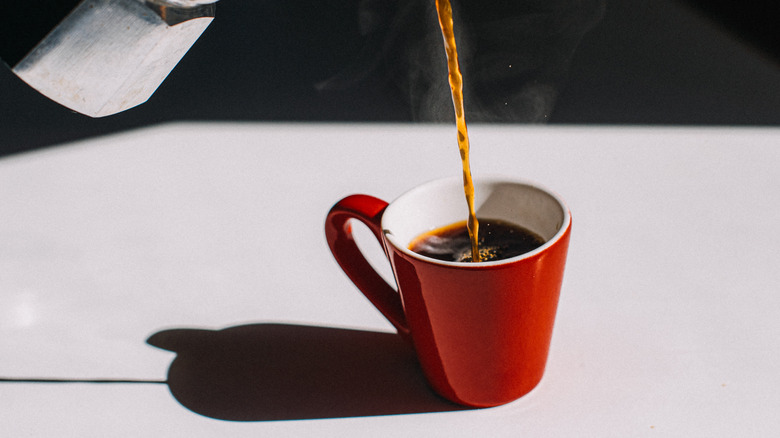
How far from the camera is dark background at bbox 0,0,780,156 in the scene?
1084 millimetres

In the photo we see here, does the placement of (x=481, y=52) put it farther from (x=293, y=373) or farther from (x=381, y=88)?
(x=293, y=373)

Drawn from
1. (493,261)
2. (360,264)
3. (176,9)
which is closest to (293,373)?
(360,264)

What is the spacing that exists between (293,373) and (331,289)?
13cm

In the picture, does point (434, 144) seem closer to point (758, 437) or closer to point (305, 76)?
point (305, 76)

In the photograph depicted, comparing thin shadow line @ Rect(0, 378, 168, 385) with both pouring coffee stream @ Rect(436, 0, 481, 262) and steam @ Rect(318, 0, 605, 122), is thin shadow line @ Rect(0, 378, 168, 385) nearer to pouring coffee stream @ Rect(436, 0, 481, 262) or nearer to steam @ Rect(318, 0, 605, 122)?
pouring coffee stream @ Rect(436, 0, 481, 262)

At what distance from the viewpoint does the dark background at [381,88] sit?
1.08 meters

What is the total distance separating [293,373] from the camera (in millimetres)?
639

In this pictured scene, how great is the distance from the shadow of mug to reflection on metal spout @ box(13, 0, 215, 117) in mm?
278

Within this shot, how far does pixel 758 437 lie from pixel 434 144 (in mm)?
612

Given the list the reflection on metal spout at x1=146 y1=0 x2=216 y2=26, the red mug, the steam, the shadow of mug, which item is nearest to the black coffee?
the red mug

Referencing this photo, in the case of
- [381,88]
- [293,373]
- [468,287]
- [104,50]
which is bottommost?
[381,88]

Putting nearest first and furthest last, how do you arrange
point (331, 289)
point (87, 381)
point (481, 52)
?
point (87, 381) → point (331, 289) → point (481, 52)

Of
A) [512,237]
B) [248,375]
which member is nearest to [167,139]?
[248,375]

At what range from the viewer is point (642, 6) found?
1103 mm
